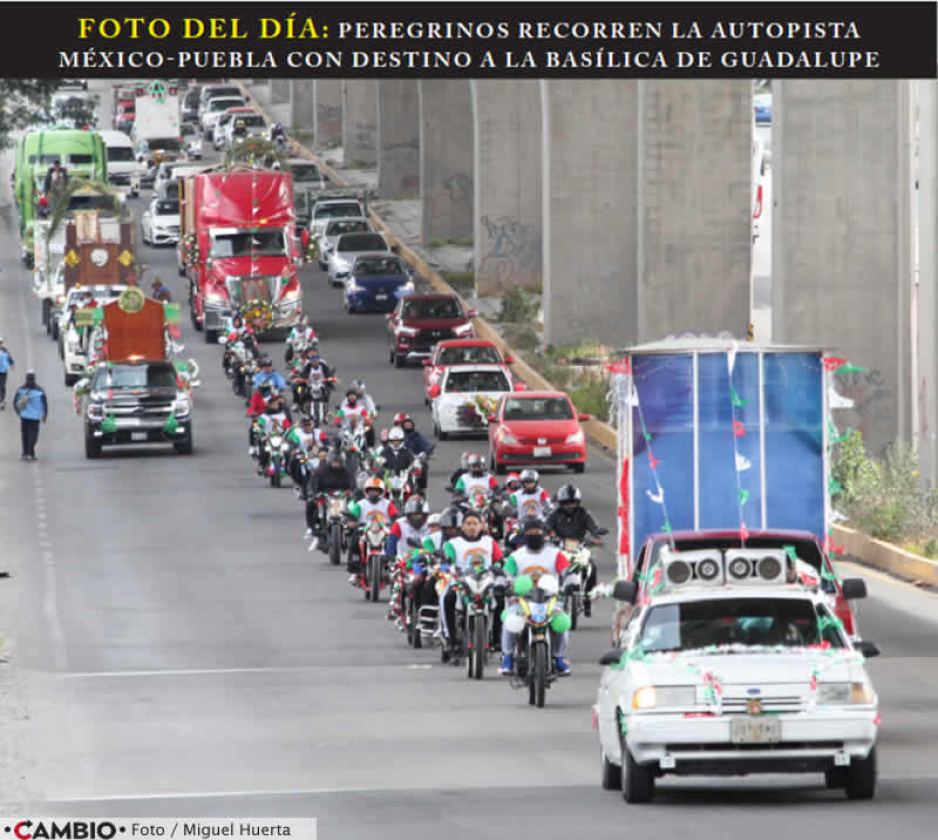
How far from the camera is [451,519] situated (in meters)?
27.5

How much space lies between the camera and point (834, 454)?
3919 cm

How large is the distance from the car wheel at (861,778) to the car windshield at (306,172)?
76.4 m

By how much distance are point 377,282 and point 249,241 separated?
8046 millimetres

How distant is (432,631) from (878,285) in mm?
14531

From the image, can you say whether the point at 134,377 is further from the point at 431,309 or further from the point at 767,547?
the point at 767,547

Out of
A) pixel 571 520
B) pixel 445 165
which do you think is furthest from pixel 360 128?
pixel 571 520

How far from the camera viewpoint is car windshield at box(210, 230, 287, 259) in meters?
62.2

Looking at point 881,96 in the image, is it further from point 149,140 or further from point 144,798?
point 149,140

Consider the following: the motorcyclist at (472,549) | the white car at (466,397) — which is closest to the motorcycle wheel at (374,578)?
the motorcyclist at (472,549)

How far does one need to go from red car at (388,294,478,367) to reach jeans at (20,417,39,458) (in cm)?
1300

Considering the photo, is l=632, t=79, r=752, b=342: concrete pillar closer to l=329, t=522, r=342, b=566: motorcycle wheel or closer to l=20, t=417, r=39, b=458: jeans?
l=20, t=417, r=39, b=458: jeans

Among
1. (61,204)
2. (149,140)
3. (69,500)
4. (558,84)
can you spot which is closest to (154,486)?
(69,500)

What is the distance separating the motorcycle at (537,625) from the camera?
23766 millimetres

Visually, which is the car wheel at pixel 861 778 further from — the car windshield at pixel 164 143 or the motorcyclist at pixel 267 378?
the car windshield at pixel 164 143
